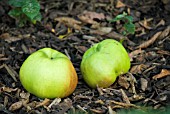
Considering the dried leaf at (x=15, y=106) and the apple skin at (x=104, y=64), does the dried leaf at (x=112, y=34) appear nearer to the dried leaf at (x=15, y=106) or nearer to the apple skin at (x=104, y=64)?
the apple skin at (x=104, y=64)

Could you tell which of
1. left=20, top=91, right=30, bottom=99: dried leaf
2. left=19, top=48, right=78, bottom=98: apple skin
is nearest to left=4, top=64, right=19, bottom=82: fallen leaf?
left=20, top=91, right=30, bottom=99: dried leaf

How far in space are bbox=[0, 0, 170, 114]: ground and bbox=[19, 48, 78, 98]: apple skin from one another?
0.08 meters

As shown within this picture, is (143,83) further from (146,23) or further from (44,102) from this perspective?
(146,23)

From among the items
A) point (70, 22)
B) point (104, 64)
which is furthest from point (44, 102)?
point (70, 22)

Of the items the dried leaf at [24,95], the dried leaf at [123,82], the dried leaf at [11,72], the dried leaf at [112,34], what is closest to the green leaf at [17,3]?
the dried leaf at [11,72]

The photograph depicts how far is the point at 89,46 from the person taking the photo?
4191mm

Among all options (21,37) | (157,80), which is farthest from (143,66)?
(21,37)

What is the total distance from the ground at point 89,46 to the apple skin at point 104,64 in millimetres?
82

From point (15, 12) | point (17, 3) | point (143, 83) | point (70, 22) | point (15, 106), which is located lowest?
point (15, 106)

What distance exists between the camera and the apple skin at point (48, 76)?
322 centimetres

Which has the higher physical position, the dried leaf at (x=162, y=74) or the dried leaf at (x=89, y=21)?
the dried leaf at (x=89, y=21)

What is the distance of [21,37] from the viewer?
4270mm

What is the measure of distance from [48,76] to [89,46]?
3.44ft

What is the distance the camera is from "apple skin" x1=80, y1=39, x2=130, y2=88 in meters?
3.36
